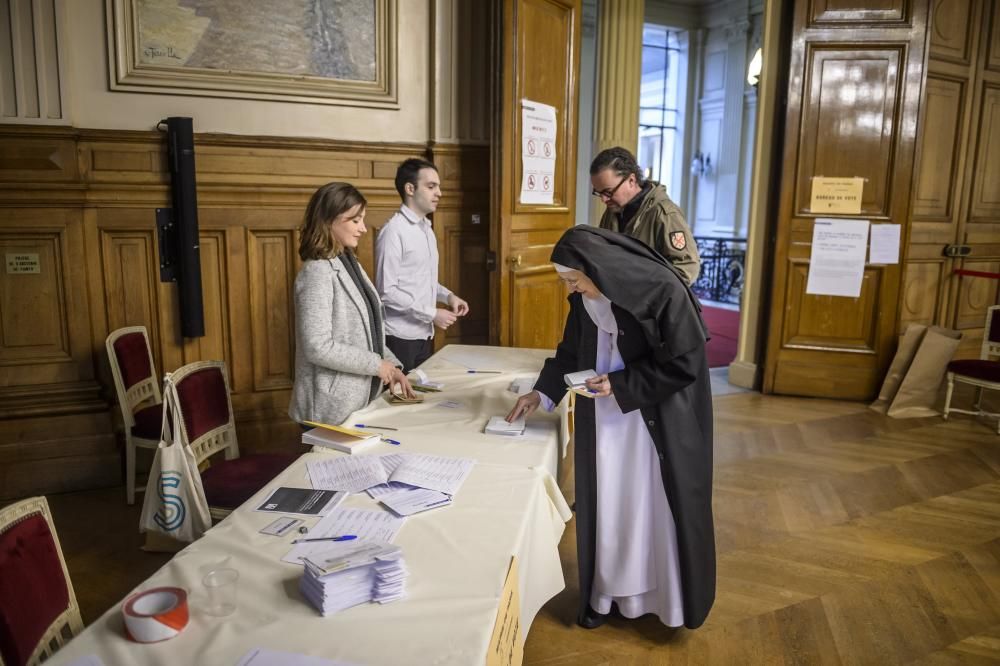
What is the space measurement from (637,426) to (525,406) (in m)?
0.37

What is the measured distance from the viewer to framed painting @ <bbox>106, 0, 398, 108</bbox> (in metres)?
3.76

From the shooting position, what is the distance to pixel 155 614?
1.22 metres

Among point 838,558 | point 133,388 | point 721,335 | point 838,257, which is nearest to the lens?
point 838,558

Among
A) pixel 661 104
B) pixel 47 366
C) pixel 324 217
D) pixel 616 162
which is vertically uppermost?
pixel 661 104

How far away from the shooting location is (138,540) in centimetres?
328

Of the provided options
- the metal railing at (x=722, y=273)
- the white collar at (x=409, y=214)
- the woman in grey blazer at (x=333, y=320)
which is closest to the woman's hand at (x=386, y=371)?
the woman in grey blazer at (x=333, y=320)

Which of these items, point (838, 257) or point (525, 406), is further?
point (838, 257)

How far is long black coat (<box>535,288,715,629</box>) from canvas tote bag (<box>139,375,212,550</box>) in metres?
1.17

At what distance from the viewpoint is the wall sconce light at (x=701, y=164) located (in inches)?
523

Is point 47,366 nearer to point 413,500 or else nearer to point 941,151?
point 413,500

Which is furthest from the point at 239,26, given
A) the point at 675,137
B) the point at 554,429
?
the point at 675,137

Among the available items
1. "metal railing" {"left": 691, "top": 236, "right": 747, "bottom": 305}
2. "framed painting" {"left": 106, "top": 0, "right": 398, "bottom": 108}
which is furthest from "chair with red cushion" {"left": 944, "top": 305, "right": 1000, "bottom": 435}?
"metal railing" {"left": 691, "top": 236, "right": 747, "bottom": 305}


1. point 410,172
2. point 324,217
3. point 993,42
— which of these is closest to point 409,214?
point 410,172

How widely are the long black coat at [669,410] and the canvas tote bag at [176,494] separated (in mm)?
1168
